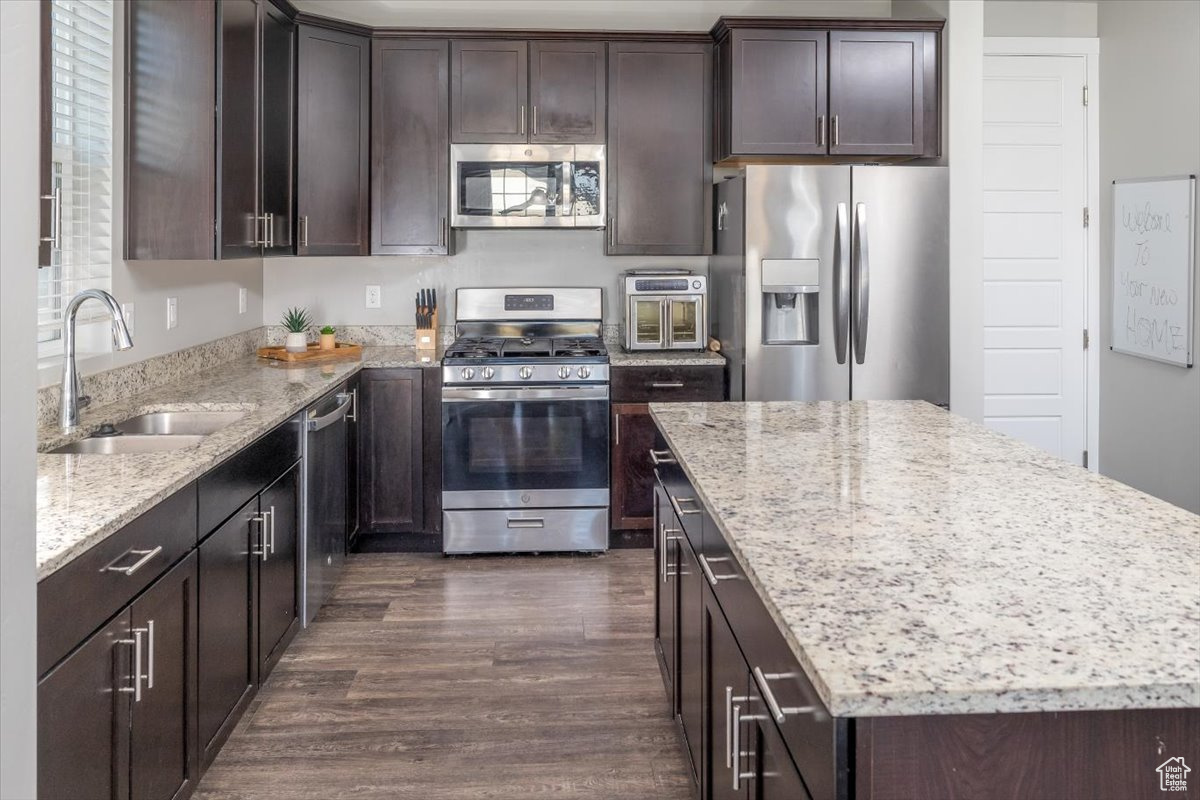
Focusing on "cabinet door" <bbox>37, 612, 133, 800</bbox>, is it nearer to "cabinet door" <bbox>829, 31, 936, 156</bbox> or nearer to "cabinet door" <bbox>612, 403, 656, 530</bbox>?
"cabinet door" <bbox>612, 403, 656, 530</bbox>

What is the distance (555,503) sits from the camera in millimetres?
4430

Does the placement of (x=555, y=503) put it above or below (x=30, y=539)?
below

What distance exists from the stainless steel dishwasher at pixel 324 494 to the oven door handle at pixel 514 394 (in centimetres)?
43

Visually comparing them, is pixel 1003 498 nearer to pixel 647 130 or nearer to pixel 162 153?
pixel 162 153

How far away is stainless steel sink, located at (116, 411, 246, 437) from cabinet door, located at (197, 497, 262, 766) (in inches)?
16.9

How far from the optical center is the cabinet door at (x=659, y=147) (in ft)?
15.0

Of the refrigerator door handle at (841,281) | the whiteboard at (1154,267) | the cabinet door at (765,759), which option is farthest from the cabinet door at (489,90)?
the cabinet door at (765,759)

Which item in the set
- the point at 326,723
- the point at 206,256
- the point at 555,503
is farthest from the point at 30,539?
the point at 555,503

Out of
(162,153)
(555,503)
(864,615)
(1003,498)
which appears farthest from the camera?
(555,503)

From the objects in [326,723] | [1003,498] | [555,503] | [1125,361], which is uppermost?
[1125,361]

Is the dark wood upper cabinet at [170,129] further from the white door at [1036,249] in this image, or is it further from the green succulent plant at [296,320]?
the white door at [1036,249]

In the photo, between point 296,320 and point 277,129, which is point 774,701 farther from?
point 296,320

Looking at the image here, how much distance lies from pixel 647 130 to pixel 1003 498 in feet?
10.4

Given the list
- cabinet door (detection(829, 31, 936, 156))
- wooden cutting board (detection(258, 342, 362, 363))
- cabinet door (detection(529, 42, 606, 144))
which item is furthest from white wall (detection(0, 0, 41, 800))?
cabinet door (detection(829, 31, 936, 156))
